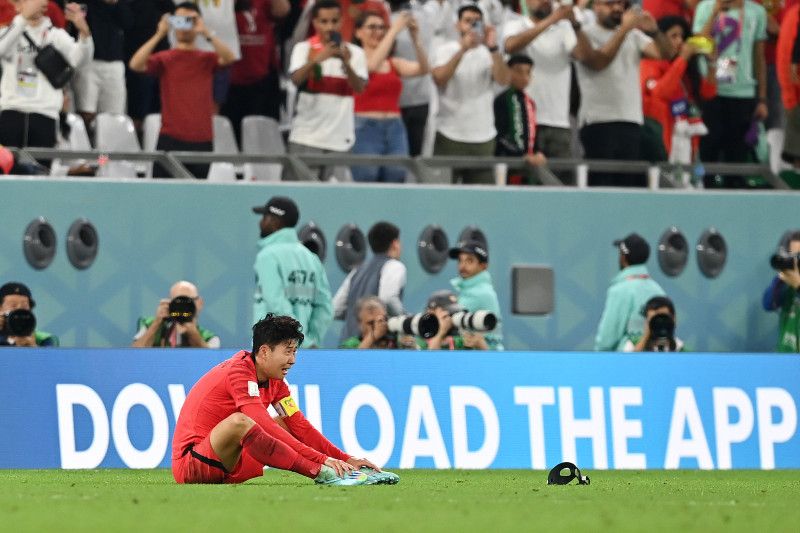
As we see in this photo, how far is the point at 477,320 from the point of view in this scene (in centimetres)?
1268

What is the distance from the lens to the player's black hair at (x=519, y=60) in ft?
50.4

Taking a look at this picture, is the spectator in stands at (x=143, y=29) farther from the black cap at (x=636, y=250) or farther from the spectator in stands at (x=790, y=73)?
the spectator in stands at (x=790, y=73)

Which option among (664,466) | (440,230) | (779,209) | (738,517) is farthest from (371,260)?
(738,517)

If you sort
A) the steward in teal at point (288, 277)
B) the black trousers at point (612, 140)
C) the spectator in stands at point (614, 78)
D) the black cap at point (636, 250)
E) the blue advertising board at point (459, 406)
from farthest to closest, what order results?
the black trousers at point (612, 140), the spectator in stands at point (614, 78), the black cap at point (636, 250), the steward in teal at point (288, 277), the blue advertising board at point (459, 406)

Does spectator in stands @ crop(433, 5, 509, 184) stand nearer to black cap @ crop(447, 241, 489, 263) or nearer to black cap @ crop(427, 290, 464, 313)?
black cap @ crop(447, 241, 489, 263)

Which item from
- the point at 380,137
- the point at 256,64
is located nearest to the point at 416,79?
the point at 380,137

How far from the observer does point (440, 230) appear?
15.7 meters

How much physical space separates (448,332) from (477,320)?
2.17ft

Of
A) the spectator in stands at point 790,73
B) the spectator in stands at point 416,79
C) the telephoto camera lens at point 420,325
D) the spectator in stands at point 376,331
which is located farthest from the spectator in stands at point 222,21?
the spectator in stands at point 790,73

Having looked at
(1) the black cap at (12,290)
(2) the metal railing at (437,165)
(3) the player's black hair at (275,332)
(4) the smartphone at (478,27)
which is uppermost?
(4) the smartphone at (478,27)

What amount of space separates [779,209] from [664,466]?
4.74 metres

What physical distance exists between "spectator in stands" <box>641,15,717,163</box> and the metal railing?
36cm

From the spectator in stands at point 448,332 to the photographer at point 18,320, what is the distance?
10.6ft

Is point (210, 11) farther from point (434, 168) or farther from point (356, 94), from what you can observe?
point (434, 168)
